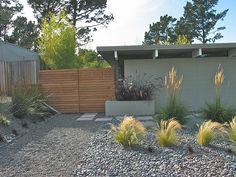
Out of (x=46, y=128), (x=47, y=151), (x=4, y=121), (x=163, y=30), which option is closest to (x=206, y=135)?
(x=47, y=151)

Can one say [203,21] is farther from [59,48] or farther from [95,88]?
[95,88]

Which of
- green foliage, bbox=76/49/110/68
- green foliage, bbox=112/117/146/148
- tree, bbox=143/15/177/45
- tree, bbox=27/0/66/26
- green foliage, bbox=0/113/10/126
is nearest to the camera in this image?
green foliage, bbox=112/117/146/148

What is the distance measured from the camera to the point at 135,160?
21.0ft

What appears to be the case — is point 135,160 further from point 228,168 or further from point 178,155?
point 228,168

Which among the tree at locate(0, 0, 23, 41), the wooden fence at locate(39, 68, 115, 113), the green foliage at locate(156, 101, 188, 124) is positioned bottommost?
the green foliage at locate(156, 101, 188, 124)

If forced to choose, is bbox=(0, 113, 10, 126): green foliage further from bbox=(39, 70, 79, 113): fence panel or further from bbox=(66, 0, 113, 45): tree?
bbox=(66, 0, 113, 45): tree

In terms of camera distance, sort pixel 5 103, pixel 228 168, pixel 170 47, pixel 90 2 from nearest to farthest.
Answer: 1. pixel 228 168
2. pixel 5 103
3. pixel 170 47
4. pixel 90 2

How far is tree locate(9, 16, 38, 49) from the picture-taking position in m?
31.8

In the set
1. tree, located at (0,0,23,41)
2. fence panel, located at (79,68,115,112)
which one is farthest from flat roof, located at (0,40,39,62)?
fence panel, located at (79,68,115,112)

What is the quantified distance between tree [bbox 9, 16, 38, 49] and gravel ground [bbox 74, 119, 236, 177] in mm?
26033

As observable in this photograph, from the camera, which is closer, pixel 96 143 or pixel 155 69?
pixel 96 143

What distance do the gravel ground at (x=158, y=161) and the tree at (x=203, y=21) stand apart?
33.4 meters

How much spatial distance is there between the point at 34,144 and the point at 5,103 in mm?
3362

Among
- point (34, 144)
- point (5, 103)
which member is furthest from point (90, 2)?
point (34, 144)
